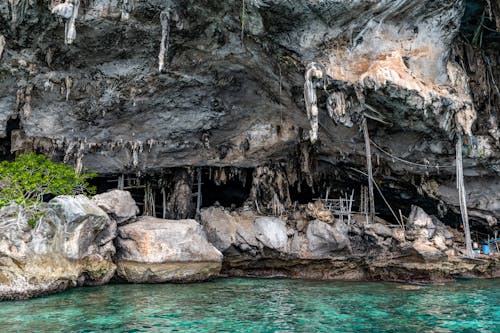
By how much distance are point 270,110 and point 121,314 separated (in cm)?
915

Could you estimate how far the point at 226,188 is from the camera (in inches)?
739

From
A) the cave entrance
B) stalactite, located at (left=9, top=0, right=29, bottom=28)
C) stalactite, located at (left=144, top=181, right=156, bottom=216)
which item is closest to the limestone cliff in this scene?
stalactite, located at (left=9, top=0, right=29, bottom=28)

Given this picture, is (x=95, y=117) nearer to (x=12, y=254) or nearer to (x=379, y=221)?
(x=12, y=254)

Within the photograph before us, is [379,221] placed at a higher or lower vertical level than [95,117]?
lower

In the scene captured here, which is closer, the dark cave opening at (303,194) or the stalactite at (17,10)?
the stalactite at (17,10)

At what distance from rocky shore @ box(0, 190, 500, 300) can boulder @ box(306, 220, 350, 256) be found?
4 centimetres

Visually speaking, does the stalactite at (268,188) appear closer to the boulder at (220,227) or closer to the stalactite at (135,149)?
the boulder at (220,227)

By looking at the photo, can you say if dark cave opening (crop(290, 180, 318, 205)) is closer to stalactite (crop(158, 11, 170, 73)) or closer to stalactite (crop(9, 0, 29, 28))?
stalactite (crop(158, 11, 170, 73))

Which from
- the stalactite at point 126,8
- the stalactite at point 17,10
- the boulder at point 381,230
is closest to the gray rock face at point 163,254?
the stalactite at point 126,8

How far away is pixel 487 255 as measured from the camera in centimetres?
1387

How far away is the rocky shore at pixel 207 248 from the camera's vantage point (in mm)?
9250

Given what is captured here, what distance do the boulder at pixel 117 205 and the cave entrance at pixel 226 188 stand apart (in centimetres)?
474

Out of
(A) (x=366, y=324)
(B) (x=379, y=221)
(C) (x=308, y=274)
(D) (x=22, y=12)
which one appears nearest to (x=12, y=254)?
(D) (x=22, y=12)

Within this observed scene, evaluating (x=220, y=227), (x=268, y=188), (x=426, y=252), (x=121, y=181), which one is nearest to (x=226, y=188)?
(x=268, y=188)
